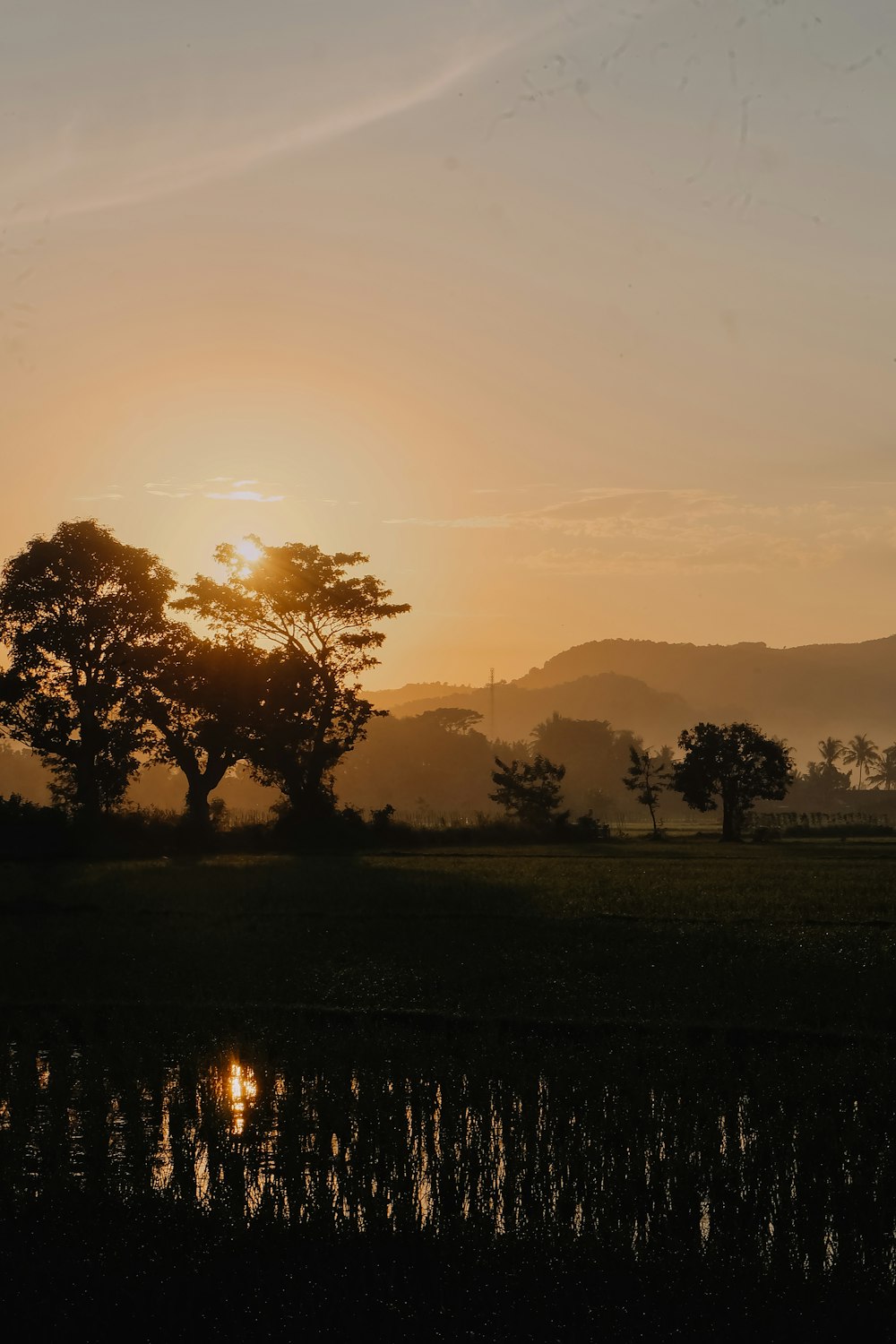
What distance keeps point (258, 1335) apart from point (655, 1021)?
9.73 meters

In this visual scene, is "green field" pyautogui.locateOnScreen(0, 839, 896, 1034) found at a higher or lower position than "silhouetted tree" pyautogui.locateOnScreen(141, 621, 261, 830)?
lower

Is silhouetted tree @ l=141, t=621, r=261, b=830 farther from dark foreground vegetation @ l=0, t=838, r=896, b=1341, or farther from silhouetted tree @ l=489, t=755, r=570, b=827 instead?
dark foreground vegetation @ l=0, t=838, r=896, b=1341

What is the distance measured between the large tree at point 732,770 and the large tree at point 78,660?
36.2m

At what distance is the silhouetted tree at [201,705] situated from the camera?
6788 centimetres

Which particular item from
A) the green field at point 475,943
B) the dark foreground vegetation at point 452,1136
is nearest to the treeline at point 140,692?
the green field at point 475,943

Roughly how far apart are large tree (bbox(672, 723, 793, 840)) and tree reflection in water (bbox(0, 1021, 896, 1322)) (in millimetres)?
67573

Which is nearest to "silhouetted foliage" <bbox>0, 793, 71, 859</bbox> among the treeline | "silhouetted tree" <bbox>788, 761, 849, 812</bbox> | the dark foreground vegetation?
the treeline

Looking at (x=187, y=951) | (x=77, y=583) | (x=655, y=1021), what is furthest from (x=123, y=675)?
(x=655, y=1021)

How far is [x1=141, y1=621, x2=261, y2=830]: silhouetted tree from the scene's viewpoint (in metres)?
67.9

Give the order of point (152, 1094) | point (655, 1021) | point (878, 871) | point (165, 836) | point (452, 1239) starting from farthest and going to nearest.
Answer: point (165, 836)
point (878, 871)
point (655, 1021)
point (152, 1094)
point (452, 1239)

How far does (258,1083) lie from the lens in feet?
46.6

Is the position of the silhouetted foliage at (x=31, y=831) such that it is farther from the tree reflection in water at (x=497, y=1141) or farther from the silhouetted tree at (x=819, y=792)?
the silhouetted tree at (x=819, y=792)

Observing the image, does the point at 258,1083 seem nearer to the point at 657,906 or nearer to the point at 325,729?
the point at 657,906

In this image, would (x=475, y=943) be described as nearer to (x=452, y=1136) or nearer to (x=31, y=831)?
(x=452, y=1136)
